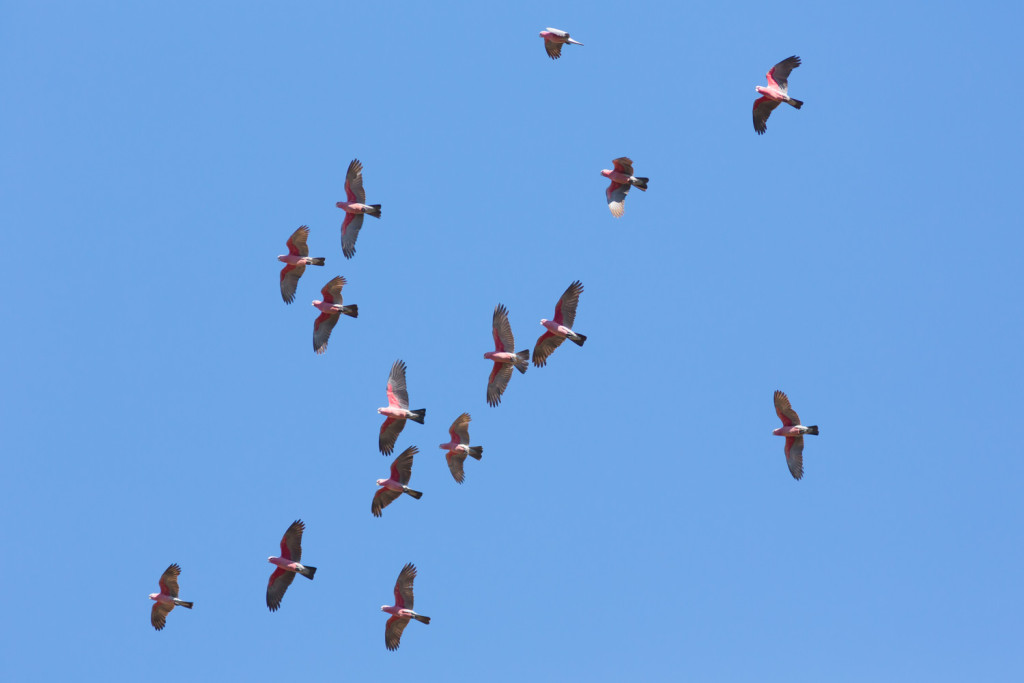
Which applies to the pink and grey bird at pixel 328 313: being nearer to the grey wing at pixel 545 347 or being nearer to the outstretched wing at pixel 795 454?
the grey wing at pixel 545 347

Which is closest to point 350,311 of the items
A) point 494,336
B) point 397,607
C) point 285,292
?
point 285,292

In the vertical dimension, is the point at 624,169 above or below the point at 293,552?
above

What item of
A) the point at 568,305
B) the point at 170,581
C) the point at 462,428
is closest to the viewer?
the point at 568,305

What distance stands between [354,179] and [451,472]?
1165 centimetres

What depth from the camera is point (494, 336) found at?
48406mm

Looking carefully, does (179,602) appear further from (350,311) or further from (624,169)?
(624,169)

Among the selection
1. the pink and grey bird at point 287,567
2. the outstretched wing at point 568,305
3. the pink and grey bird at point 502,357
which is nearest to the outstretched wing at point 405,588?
the pink and grey bird at point 287,567

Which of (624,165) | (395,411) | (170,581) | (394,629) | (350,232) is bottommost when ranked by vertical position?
(394,629)

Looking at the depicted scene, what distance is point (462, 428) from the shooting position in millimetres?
51344

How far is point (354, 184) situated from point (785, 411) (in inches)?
716

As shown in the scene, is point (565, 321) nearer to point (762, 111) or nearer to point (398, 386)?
point (398, 386)

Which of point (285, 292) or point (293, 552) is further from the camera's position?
point (285, 292)

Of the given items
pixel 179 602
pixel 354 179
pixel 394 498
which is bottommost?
pixel 179 602

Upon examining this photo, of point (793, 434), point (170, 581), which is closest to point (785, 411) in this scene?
point (793, 434)
